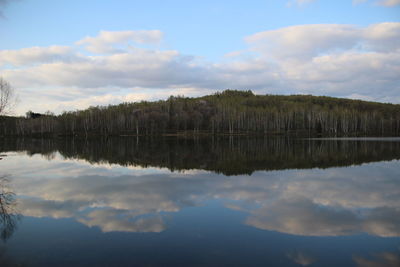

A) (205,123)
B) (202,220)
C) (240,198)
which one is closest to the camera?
(202,220)

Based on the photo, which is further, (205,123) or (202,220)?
(205,123)

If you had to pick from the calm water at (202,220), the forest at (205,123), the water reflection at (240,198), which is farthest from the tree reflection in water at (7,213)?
the forest at (205,123)

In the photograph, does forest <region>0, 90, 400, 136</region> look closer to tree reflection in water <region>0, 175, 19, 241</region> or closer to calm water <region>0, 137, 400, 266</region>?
calm water <region>0, 137, 400, 266</region>

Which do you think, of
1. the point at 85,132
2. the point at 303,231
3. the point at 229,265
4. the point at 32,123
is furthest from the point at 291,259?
the point at 32,123

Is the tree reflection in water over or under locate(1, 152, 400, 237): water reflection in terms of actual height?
over

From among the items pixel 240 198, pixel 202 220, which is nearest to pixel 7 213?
pixel 202 220

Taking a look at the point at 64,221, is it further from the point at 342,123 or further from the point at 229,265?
the point at 342,123

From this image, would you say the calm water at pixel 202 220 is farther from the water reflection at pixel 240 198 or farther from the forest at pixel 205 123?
the forest at pixel 205 123

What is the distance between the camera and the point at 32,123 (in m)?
136

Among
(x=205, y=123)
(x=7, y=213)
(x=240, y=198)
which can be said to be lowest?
(x=240, y=198)

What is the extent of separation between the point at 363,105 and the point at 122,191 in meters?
187

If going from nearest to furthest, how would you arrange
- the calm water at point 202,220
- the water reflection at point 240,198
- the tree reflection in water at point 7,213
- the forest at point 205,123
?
the calm water at point 202,220 < the tree reflection in water at point 7,213 < the water reflection at point 240,198 < the forest at point 205,123

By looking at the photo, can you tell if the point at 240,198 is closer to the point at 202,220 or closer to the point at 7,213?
the point at 202,220

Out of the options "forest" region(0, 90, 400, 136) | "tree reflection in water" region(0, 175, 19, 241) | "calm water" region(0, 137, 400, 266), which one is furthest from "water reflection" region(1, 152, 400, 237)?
"forest" region(0, 90, 400, 136)
